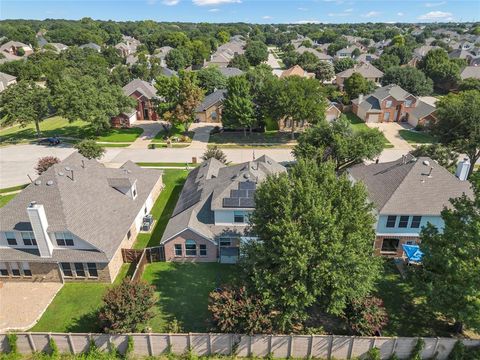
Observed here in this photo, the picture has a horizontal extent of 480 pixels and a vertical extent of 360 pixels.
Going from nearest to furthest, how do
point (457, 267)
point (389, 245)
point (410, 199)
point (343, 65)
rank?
point (457, 267) < point (410, 199) < point (389, 245) < point (343, 65)

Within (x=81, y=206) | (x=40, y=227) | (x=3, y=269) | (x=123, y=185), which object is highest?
(x=40, y=227)

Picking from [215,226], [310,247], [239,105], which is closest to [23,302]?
[215,226]

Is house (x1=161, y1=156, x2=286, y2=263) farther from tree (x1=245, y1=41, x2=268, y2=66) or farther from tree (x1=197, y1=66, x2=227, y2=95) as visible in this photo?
tree (x1=245, y1=41, x2=268, y2=66)

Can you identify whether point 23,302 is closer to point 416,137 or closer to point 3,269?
point 3,269

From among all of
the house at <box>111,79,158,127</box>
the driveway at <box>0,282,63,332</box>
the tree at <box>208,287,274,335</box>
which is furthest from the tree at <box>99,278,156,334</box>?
the house at <box>111,79,158,127</box>

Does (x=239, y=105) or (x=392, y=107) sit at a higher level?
(x=239, y=105)

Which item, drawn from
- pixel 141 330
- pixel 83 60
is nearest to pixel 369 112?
pixel 141 330

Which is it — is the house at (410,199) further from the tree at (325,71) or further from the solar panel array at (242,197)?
the tree at (325,71)

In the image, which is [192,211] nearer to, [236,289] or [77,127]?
[236,289]
